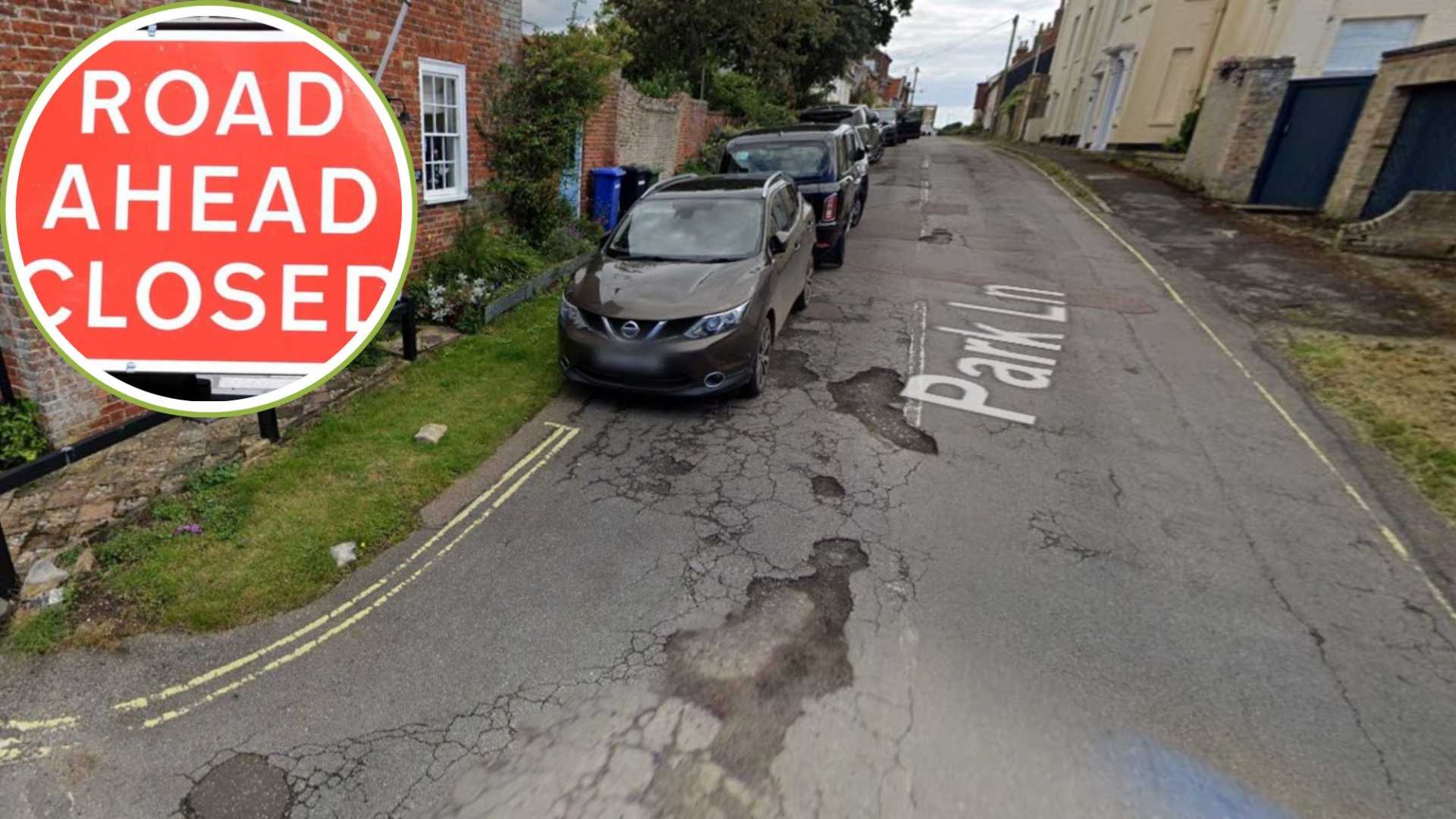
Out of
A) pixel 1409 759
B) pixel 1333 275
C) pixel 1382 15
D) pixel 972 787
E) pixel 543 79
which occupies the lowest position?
pixel 972 787

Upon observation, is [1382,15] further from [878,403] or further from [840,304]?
[878,403]

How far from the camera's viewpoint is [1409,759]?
8.76ft

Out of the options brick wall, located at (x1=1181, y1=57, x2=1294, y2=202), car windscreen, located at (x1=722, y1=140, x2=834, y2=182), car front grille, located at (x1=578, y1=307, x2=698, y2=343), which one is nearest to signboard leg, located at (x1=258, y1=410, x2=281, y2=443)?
car front grille, located at (x1=578, y1=307, x2=698, y2=343)

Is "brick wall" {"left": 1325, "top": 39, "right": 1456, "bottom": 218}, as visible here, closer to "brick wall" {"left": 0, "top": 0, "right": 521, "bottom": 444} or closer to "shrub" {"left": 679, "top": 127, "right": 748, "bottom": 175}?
"shrub" {"left": 679, "top": 127, "right": 748, "bottom": 175}

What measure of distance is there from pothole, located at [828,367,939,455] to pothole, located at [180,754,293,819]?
164 inches

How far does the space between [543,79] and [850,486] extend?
713cm

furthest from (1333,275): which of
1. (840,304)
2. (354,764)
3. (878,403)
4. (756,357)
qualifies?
(354,764)

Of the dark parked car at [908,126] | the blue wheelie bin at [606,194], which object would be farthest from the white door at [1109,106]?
the blue wheelie bin at [606,194]

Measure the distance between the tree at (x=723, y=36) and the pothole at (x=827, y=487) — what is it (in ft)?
48.4

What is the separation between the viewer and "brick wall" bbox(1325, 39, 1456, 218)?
10.2 m

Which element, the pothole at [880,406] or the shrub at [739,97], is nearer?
the pothole at [880,406]

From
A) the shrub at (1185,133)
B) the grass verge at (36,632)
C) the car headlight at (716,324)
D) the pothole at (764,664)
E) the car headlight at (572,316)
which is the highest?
the shrub at (1185,133)

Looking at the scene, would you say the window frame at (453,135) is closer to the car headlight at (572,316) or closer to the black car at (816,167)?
the car headlight at (572,316)

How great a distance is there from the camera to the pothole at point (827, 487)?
14.6ft
